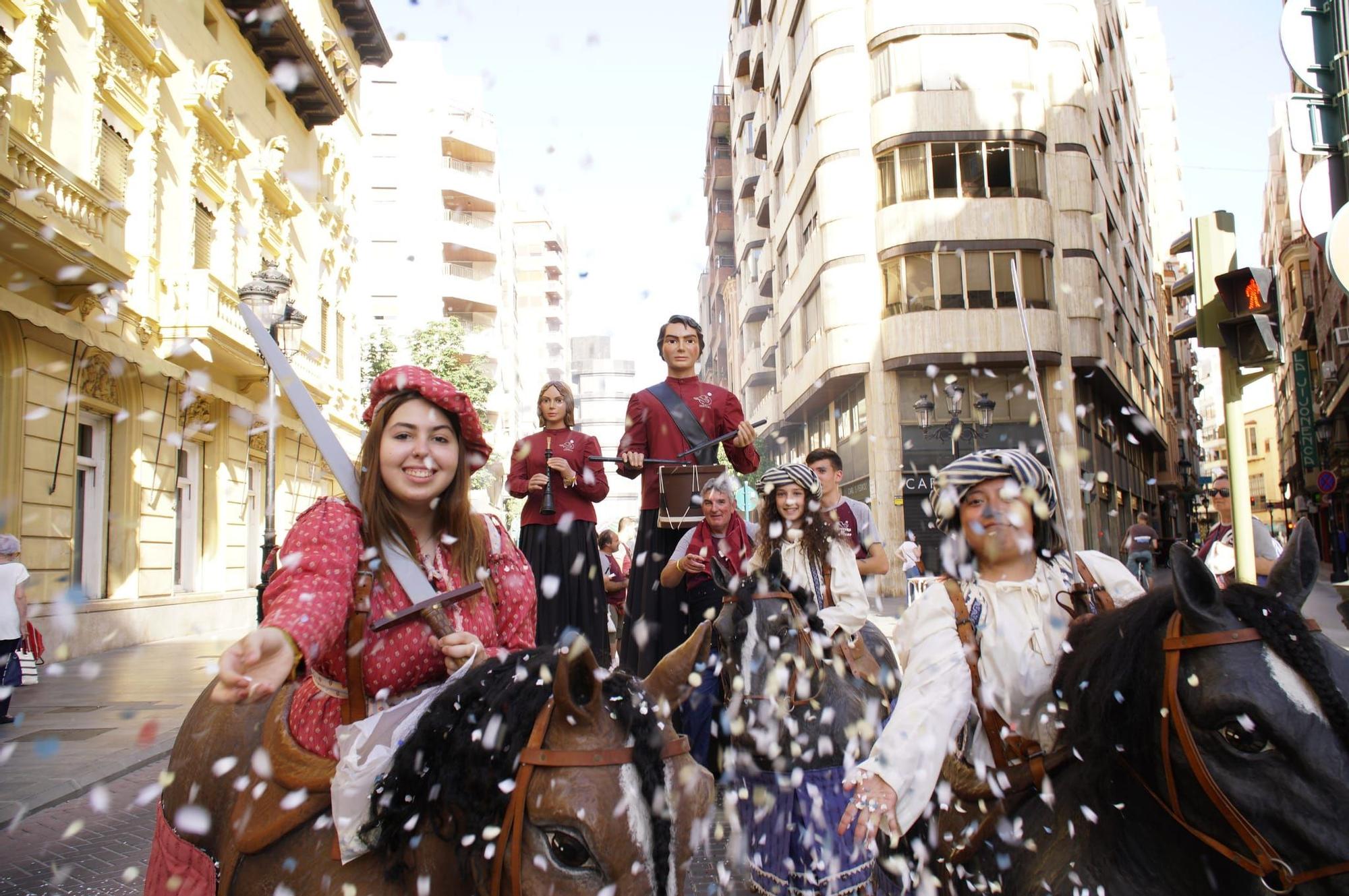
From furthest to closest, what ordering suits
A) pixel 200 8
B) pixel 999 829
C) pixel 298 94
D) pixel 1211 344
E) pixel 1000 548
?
1. pixel 298 94
2. pixel 200 8
3. pixel 1211 344
4. pixel 1000 548
5. pixel 999 829


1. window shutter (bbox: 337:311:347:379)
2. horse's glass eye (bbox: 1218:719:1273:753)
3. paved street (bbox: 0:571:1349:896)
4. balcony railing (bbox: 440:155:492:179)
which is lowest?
paved street (bbox: 0:571:1349:896)

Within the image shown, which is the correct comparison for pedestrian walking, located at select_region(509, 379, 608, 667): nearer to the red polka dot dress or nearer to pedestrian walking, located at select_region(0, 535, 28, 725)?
the red polka dot dress

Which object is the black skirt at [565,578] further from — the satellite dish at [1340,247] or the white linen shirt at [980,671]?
the satellite dish at [1340,247]

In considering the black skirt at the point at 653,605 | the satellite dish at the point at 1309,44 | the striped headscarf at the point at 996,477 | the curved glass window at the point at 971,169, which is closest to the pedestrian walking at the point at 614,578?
the black skirt at the point at 653,605

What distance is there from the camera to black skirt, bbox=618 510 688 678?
5520 millimetres

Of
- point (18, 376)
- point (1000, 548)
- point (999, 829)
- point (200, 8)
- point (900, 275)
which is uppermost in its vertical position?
point (200, 8)

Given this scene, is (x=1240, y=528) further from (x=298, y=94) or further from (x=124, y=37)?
(x=298, y=94)

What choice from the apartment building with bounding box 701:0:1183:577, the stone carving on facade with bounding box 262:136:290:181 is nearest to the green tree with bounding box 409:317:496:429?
the stone carving on facade with bounding box 262:136:290:181

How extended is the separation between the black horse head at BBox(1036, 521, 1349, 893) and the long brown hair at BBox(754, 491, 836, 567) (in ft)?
8.64

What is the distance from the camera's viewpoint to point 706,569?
5273mm

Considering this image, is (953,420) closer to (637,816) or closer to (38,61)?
(38,61)

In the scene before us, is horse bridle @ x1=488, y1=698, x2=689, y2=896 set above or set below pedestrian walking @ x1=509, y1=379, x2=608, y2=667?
below

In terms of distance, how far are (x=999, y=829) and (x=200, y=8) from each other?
2260cm

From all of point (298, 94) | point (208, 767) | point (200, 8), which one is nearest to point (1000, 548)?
point (208, 767)
